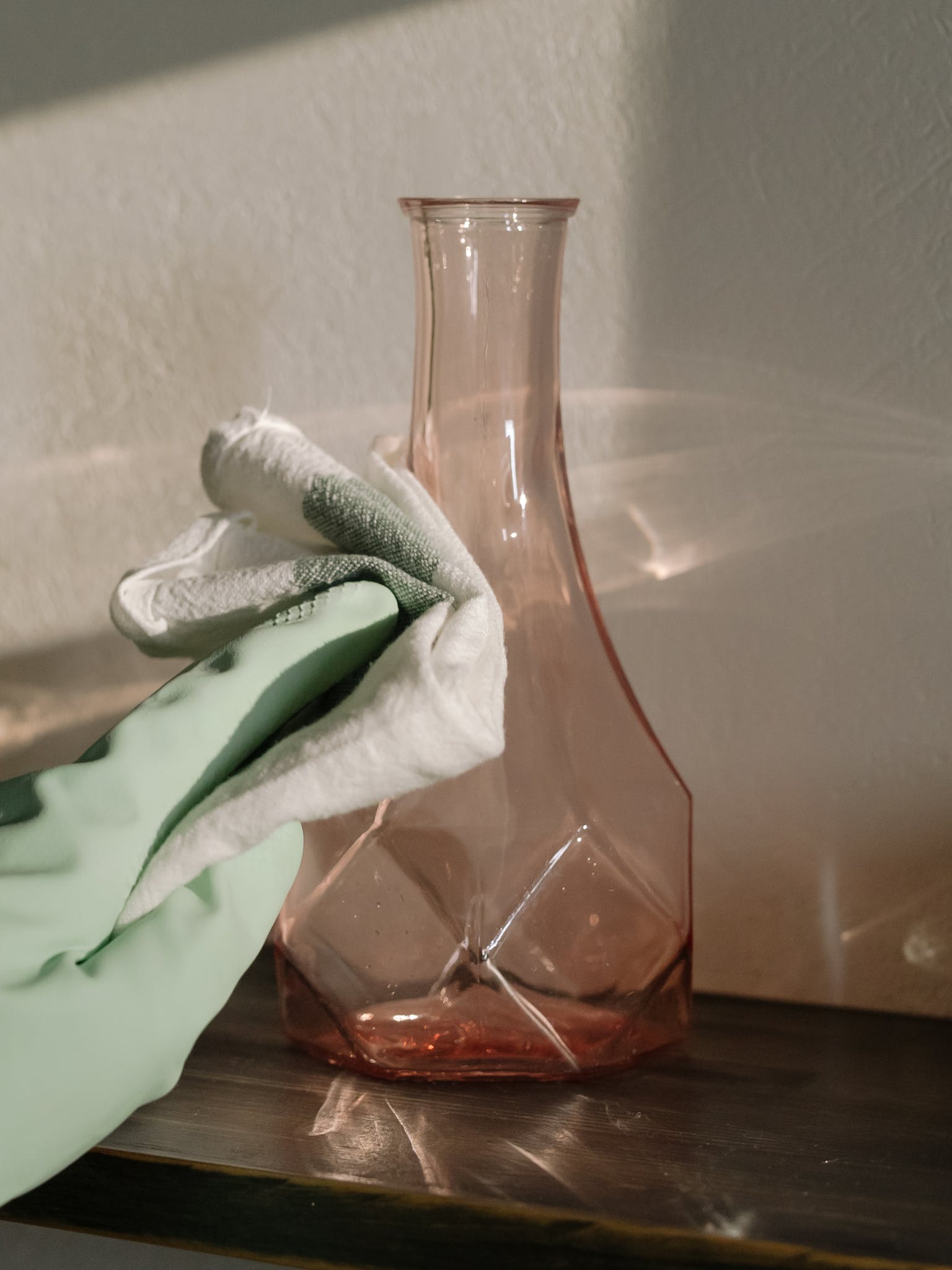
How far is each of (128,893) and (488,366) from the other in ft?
0.72

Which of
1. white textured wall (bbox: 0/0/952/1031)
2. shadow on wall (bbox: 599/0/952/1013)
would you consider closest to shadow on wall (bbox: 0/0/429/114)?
white textured wall (bbox: 0/0/952/1031)

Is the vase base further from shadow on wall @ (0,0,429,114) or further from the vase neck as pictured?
shadow on wall @ (0,0,429,114)

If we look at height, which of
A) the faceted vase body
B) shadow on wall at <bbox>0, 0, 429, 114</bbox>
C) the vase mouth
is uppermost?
shadow on wall at <bbox>0, 0, 429, 114</bbox>

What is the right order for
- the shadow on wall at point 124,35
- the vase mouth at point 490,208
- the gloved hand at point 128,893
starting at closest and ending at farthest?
the gloved hand at point 128,893
the vase mouth at point 490,208
the shadow on wall at point 124,35

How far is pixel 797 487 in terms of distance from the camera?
19.8 inches

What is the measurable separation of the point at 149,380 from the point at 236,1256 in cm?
39

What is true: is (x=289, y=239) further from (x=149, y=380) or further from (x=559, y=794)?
(x=559, y=794)

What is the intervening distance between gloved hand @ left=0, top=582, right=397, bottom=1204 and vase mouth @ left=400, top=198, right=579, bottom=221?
0.14 metres

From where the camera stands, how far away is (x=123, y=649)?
23.0 inches

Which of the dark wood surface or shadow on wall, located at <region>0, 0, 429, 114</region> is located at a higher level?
shadow on wall, located at <region>0, 0, 429, 114</region>

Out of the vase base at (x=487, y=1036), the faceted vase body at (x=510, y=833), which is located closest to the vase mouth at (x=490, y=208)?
the faceted vase body at (x=510, y=833)

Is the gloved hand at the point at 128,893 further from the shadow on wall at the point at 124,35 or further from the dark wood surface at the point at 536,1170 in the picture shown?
the shadow on wall at the point at 124,35

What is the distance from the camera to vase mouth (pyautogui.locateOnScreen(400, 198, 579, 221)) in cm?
40

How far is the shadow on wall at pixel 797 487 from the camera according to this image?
0.48 metres
